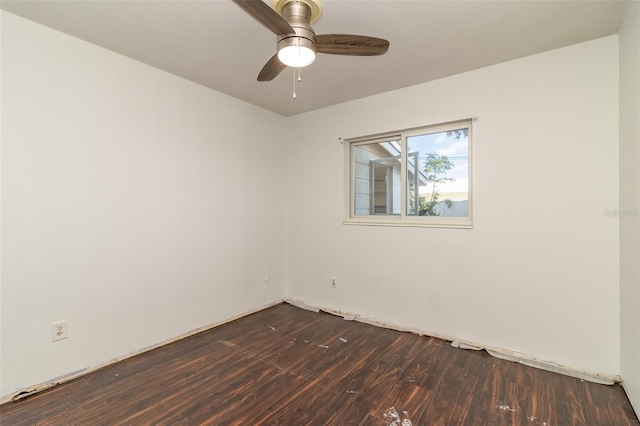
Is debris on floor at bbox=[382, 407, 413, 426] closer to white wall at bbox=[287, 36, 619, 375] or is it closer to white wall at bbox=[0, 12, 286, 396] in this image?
white wall at bbox=[287, 36, 619, 375]

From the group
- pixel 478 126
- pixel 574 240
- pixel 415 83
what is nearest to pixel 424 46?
pixel 415 83

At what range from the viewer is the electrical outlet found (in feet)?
6.64

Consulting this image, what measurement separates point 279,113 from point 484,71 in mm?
2279

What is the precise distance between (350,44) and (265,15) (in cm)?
55

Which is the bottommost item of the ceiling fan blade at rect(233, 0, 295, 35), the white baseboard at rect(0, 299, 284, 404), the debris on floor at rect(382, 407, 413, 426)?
the debris on floor at rect(382, 407, 413, 426)

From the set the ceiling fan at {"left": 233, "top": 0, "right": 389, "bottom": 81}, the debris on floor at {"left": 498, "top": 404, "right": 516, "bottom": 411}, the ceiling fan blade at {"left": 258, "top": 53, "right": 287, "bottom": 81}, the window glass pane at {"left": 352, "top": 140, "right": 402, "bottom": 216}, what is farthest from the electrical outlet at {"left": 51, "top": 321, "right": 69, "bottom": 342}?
the debris on floor at {"left": 498, "top": 404, "right": 516, "bottom": 411}

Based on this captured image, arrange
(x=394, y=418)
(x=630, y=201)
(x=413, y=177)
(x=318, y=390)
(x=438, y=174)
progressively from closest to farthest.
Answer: (x=394, y=418) < (x=630, y=201) < (x=318, y=390) < (x=438, y=174) < (x=413, y=177)

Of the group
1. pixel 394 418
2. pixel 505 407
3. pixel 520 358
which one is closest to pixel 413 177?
pixel 520 358

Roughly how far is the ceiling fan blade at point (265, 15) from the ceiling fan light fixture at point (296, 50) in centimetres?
5

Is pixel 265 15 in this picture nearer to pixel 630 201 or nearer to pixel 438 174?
pixel 438 174

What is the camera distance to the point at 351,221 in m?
3.34

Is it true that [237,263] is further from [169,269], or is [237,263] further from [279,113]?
[279,113]

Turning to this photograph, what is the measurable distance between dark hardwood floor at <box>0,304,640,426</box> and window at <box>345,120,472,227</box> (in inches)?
48.2

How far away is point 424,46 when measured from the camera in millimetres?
2180
